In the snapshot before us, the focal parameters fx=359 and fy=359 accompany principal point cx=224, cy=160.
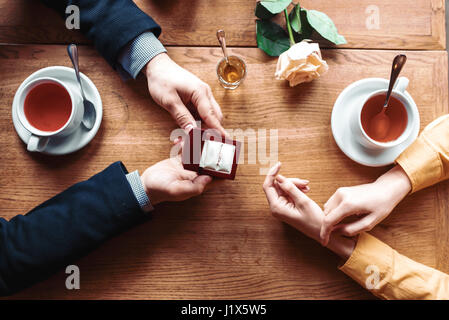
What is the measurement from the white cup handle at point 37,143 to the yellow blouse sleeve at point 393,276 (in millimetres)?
902

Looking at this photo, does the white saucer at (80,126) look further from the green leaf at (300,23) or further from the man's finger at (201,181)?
the green leaf at (300,23)

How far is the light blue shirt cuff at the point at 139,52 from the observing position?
1.05 metres

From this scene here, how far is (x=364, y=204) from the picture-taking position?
993 mm

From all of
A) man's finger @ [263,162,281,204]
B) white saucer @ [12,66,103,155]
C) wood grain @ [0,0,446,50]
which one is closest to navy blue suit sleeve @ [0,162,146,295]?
white saucer @ [12,66,103,155]

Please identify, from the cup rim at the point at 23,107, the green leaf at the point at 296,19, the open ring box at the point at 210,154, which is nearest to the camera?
the open ring box at the point at 210,154

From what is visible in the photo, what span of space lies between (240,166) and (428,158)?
531 millimetres

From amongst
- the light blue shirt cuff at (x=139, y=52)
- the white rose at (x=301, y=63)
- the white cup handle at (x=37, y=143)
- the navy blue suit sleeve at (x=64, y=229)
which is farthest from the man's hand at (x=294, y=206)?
the white cup handle at (x=37, y=143)

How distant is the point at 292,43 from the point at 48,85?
2.32 ft

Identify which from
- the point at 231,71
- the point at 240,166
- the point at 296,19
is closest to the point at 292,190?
the point at 240,166

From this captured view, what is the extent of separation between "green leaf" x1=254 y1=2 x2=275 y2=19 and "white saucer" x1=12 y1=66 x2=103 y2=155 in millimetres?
535

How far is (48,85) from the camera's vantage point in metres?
0.99

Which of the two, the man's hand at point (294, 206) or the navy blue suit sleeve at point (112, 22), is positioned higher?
the navy blue suit sleeve at point (112, 22)

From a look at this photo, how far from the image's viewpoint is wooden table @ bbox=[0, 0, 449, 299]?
1052 mm
